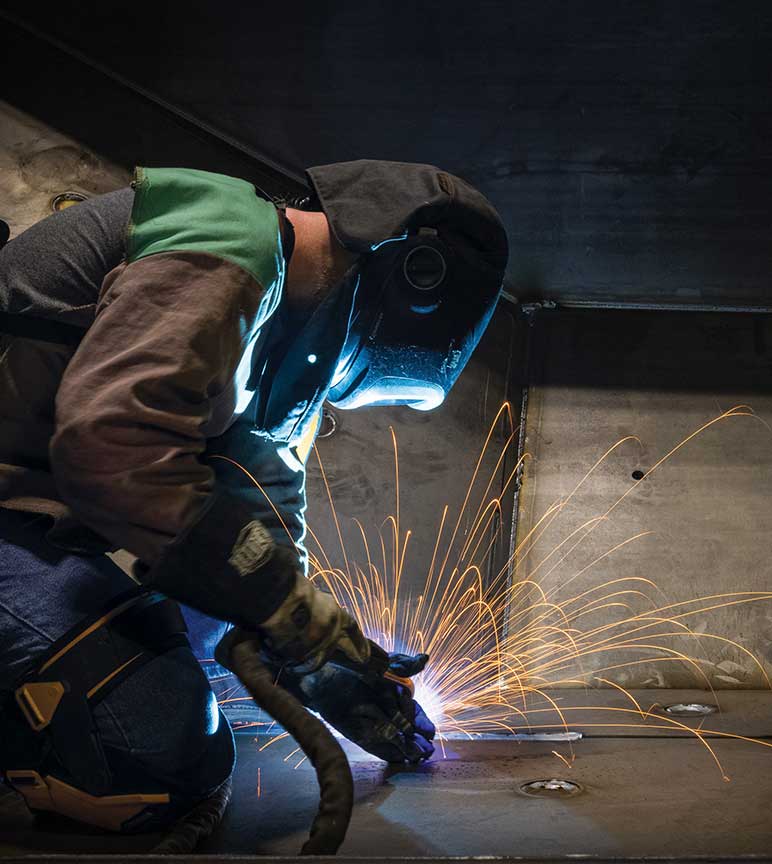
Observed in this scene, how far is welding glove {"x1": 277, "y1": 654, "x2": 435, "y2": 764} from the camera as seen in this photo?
1798 mm

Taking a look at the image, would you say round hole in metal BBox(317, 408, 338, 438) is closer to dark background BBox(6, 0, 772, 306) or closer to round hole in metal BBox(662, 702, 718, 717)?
dark background BBox(6, 0, 772, 306)

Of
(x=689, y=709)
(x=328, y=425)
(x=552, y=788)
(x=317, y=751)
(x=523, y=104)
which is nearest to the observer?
(x=317, y=751)

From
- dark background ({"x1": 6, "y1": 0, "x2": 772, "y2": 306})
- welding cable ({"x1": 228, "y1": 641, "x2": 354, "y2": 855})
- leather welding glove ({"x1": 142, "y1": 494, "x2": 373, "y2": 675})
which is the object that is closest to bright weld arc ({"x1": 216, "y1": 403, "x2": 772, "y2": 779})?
dark background ({"x1": 6, "y1": 0, "x2": 772, "y2": 306})

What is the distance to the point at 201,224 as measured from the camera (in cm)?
147

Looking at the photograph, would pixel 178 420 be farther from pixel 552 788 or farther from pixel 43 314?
pixel 552 788

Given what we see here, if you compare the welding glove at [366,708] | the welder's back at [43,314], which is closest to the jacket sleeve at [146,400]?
→ the welder's back at [43,314]

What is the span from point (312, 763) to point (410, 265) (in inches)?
35.4

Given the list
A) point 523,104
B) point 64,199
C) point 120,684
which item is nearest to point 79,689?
point 120,684

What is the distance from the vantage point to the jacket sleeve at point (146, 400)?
136 centimetres

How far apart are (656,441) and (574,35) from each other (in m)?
1.17

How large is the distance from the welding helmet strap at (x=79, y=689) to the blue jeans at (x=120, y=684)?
0.02 metres

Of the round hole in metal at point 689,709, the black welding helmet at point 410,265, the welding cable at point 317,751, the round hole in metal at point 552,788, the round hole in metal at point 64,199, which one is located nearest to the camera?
the welding cable at point 317,751

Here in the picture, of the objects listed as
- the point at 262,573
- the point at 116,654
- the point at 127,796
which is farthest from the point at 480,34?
the point at 127,796

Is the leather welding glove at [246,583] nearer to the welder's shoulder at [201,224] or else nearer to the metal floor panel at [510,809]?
the metal floor panel at [510,809]
